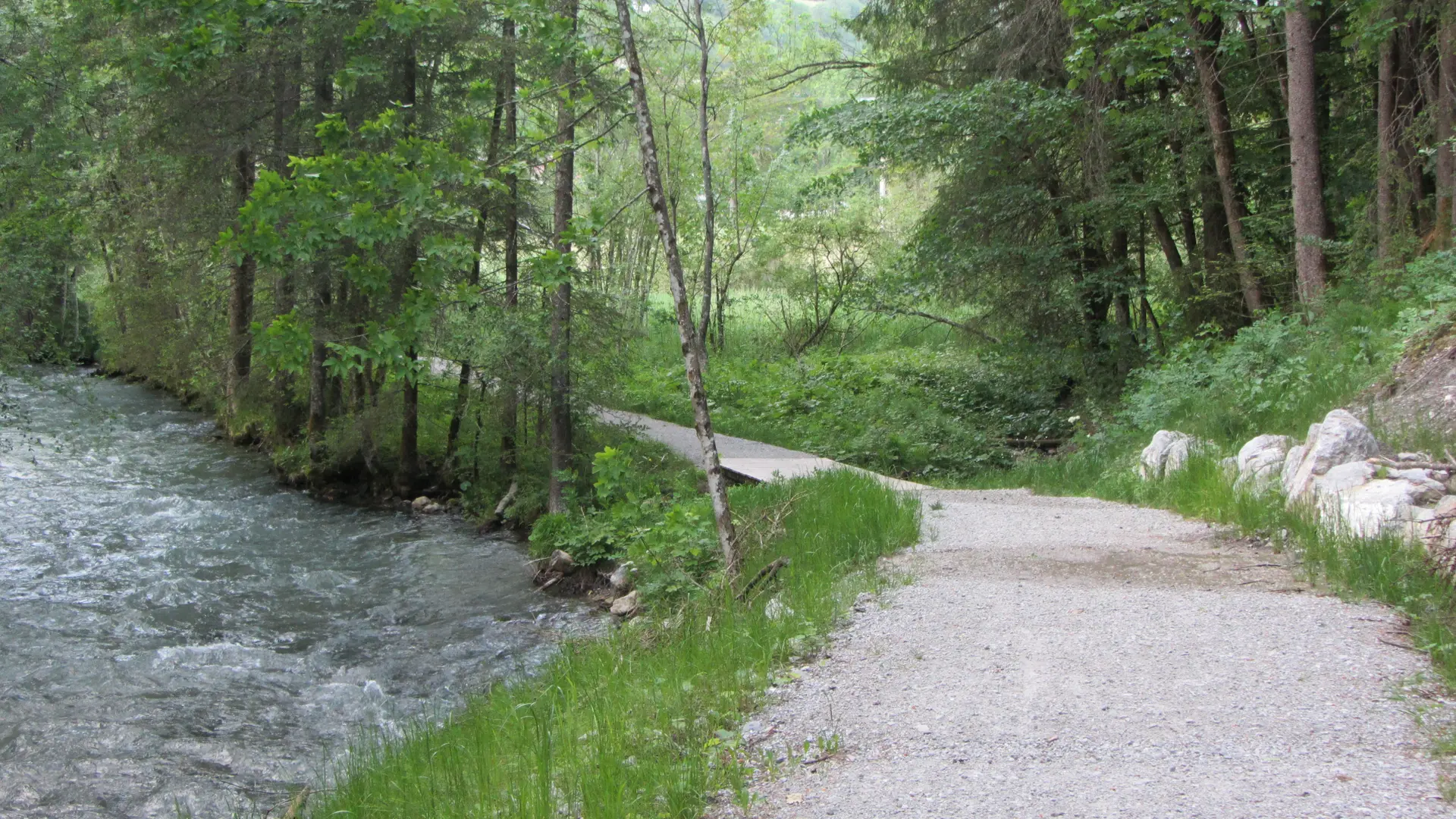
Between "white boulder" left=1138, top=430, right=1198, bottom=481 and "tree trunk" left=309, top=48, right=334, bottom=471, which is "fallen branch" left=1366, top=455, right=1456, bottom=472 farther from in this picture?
"tree trunk" left=309, top=48, right=334, bottom=471

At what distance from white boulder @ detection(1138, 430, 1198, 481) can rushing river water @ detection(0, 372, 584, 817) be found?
550 cm

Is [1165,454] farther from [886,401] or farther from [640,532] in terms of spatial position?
[886,401]

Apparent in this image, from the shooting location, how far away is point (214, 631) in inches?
366

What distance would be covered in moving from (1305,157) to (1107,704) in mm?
9214

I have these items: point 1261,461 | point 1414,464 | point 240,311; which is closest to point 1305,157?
point 1261,461

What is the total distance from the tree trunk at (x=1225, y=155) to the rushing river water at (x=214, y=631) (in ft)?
29.6

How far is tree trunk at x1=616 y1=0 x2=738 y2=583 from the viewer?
281 inches

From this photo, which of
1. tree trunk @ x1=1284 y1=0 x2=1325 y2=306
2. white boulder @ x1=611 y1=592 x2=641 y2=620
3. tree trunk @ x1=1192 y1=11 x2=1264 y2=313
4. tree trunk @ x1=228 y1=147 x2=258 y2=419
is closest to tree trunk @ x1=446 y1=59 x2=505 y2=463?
tree trunk @ x1=228 y1=147 x2=258 y2=419

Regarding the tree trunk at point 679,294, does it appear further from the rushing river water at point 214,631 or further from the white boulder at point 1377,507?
the white boulder at point 1377,507

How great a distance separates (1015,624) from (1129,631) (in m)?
0.56

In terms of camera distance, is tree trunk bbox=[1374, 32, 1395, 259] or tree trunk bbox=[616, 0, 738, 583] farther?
tree trunk bbox=[1374, 32, 1395, 259]

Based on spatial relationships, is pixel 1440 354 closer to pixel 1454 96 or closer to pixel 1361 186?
pixel 1454 96

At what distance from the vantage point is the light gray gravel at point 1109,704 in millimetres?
3568

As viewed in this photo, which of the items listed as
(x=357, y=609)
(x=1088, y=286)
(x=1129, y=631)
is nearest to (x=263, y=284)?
(x=357, y=609)
